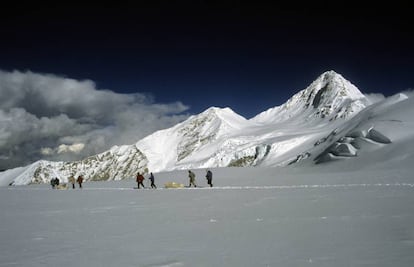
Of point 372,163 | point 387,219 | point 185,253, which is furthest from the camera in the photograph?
point 372,163

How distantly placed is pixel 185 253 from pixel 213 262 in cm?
118

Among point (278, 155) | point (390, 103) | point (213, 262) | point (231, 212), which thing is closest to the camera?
point (213, 262)

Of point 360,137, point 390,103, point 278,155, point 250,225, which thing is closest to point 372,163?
point 360,137

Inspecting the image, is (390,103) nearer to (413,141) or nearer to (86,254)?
(413,141)

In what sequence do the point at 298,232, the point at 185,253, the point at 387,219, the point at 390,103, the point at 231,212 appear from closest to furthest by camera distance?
the point at 185,253
the point at 298,232
the point at 387,219
the point at 231,212
the point at 390,103

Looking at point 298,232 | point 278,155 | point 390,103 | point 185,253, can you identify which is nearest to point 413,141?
point 390,103

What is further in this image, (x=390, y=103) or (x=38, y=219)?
(x=390, y=103)

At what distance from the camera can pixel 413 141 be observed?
49281 millimetres

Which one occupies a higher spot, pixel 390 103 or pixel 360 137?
pixel 390 103

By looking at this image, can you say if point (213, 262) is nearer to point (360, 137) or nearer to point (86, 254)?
point (86, 254)

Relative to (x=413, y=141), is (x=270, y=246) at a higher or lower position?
lower

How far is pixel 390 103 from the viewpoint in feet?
237

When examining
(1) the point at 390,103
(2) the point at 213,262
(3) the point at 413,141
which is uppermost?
(1) the point at 390,103

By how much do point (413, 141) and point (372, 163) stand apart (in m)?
6.87
